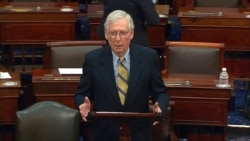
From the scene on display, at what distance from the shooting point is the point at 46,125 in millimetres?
4004

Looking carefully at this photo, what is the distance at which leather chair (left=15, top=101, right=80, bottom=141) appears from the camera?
400 centimetres

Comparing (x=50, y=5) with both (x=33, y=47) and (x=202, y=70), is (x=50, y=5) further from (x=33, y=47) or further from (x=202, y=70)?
(x=202, y=70)

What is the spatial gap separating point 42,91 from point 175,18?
3.06 metres

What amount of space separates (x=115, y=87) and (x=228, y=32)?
307 cm

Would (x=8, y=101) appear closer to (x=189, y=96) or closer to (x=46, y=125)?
(x=46, y=125)

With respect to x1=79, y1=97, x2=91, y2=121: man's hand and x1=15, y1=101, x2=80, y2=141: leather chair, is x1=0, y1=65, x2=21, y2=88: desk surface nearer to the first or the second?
x1=15, y1=101, x2=80, y2=141: leather chair

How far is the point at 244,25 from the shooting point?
20.7ft

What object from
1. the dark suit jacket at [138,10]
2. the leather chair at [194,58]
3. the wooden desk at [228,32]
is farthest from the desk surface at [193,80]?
the wooden desk at [228,32]

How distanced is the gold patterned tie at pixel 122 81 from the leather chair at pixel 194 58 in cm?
169

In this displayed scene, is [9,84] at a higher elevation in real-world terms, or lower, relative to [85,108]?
lower

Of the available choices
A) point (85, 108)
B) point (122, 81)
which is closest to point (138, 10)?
point (122, 81)

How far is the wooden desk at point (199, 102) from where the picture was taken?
474 centimetres

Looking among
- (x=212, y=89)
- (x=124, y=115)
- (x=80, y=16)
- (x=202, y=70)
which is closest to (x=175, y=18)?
(x=80, y=16)

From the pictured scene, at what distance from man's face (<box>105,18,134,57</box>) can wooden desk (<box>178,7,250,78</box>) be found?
303 centimetres
